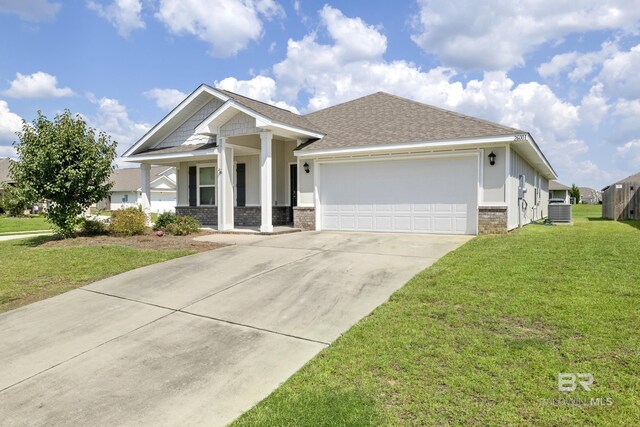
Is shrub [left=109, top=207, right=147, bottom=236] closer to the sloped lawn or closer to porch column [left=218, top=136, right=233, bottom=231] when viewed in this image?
the sloped lawn

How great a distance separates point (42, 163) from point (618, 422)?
1366cm

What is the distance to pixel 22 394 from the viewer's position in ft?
11.9

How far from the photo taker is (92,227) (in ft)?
43.5

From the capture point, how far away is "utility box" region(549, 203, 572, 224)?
17.2 m

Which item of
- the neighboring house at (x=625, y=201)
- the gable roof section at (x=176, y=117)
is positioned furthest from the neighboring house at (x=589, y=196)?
the gable roof section at (x=176, y=117)

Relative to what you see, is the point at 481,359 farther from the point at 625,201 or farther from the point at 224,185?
the point at 625,201

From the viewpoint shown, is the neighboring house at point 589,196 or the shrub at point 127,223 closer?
the shrub at point 127,223

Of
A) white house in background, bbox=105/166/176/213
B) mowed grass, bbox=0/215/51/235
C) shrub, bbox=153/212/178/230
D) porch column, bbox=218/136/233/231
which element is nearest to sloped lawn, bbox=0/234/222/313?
shrub, bbox=153/212/178/230

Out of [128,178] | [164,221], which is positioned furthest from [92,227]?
[128,178]

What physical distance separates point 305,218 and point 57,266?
7.39 meters

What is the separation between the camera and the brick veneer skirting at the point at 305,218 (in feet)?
44.2

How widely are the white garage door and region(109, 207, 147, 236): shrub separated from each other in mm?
6237

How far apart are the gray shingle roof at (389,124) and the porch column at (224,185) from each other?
2735 millimetres

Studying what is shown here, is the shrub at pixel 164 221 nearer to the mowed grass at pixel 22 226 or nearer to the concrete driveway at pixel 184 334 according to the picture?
the concrete driveway at pixel 184 334
